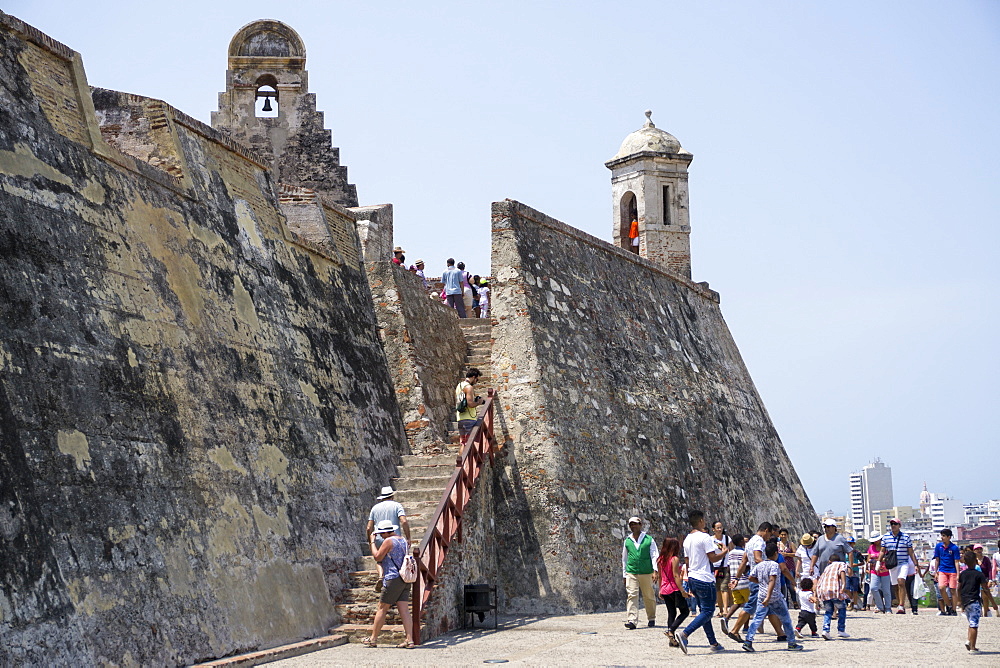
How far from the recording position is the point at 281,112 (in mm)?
23188

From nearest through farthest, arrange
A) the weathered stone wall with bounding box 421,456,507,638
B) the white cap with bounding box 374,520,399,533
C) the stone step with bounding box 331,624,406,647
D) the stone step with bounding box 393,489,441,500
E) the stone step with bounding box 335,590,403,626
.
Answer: the stone step with bounding box 331,624,406,647, the white cap with bounding box 374,520,399,533, the stone step with bounding box 335,590,403,626, the weathered stone wall with bounding box 421,456,507,638, the stone step with bounding box 393,489,441,500

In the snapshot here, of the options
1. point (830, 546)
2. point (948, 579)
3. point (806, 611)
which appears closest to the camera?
point (806, 611)

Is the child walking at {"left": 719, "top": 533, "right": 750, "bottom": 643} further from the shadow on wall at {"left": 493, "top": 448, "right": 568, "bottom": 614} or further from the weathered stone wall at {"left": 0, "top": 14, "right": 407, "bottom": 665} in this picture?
the weathered stone wall at {"left": 0, "top": 14, "right": 407, "bottom": 665}

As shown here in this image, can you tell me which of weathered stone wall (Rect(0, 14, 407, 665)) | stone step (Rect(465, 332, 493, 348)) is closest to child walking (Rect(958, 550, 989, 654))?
weathered stone wall (Rect(0, 14, 407, 665))

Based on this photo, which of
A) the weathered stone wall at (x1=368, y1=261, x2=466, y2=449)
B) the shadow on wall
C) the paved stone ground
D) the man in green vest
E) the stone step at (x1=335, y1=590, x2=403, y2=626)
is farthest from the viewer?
the weathered stone wall at (x1=368, y1=261, x2=466, y2=449)

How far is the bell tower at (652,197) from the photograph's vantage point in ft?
78.4

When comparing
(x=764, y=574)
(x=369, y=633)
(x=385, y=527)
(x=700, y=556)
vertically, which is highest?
(x=385, y=527)

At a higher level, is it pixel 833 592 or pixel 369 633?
pixel 833 592

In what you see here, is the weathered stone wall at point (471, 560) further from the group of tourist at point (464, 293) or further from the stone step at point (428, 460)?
the group of tourist at point (464, 293)

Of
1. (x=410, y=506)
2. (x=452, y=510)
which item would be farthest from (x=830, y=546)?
(x=410, y=506)

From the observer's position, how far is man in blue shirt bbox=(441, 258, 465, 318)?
62.4 ft

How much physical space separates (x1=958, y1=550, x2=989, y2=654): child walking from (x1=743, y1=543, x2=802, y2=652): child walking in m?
1.45

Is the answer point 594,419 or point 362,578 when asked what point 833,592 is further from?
point 594,419

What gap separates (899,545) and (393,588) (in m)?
7.53
